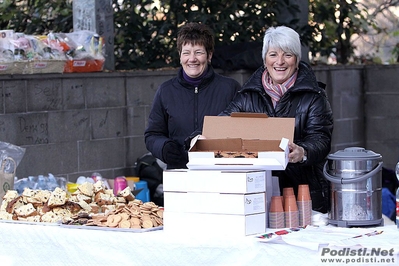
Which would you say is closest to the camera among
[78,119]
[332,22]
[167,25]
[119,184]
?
[119,184]

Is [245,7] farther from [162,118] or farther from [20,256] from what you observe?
[20,256]

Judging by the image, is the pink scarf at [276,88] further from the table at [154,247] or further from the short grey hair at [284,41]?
the table at [154,247]

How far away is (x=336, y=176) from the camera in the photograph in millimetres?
3678

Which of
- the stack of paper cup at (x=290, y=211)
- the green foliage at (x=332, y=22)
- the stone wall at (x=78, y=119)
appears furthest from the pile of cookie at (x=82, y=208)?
the green foliage at (x=332, y=22)

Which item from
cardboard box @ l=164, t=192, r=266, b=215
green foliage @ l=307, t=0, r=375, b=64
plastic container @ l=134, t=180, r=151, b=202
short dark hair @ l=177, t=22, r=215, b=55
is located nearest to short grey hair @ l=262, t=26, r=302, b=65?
short dark hair @ l=177, t=22, r=215, b=55

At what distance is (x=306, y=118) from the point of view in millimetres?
→ 4094

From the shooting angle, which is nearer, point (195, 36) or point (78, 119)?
point (195, 36)

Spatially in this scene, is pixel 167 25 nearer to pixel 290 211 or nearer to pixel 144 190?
pixel 144 190

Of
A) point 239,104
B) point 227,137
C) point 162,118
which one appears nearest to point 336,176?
point 227,137

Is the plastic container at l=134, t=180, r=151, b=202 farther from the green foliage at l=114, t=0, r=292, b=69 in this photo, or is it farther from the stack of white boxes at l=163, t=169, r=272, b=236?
the stack of white boxes at l=163, t=169, r=272, b=236

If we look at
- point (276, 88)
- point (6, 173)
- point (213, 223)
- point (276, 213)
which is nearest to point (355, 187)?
point (276, 213)

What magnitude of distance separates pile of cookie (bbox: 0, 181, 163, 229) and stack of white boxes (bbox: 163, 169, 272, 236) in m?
0.25

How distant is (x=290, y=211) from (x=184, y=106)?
1.34 meters

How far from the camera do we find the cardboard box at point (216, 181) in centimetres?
344
